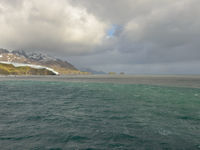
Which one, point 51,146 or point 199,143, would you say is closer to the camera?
point 51,146

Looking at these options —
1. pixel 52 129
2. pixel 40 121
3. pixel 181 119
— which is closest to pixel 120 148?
pixel 52 129

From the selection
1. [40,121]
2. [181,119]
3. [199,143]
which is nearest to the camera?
[199,143]

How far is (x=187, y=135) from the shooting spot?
1516 centimetres

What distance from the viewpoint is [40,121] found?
63.5 feet

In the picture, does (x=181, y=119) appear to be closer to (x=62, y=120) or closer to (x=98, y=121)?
(x=98, y=121)

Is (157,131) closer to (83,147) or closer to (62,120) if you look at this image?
(83,147)

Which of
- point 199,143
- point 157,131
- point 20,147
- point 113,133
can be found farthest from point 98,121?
point 199,143

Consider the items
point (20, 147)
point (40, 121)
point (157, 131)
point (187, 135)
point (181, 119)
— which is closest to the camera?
point (20, 147)

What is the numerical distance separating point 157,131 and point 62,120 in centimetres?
1333

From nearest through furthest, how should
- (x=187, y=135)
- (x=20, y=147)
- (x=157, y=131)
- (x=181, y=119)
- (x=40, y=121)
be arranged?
(x=20, y=147)
(x=187, y=135)
(x=157, y=131)
(x=40, y=121)
(x=181, y=119)

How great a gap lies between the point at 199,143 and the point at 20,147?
1747cm

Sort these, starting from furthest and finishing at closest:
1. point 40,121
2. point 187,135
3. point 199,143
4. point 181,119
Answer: point 181,119
point 40,121
point 187,135
point 199,143

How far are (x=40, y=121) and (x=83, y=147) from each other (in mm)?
10012

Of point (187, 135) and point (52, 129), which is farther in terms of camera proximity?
point (52, 129)
